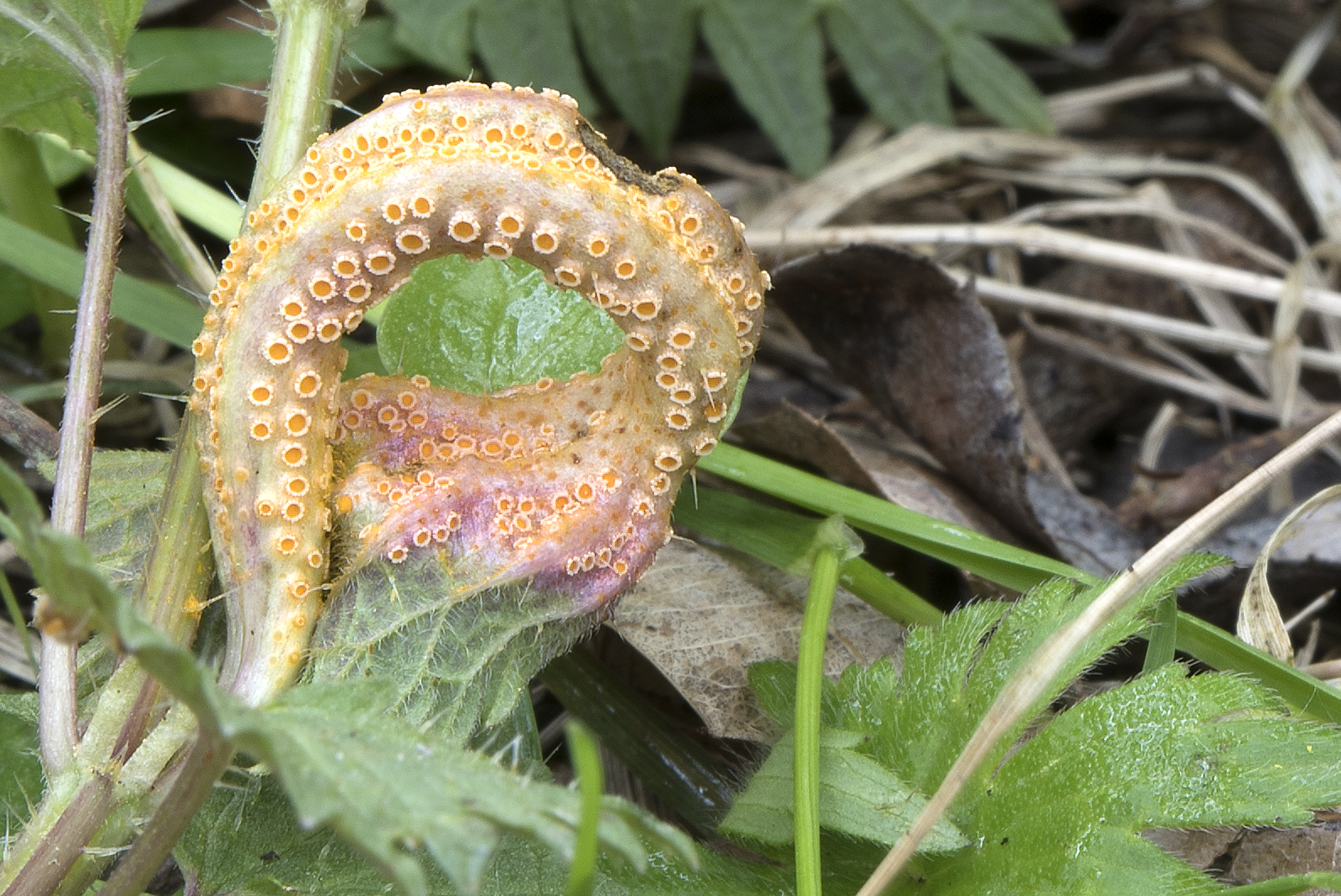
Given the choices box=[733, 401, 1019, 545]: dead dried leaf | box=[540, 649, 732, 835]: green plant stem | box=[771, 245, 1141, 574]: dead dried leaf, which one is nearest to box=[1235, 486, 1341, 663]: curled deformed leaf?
box=[771, 245, 1141, 574]: dead dried leaf

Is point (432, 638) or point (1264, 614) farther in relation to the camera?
point (1264, 614)

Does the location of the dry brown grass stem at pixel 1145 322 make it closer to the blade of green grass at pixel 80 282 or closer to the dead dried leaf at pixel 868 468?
the dead dried leaf at pixel 868 468

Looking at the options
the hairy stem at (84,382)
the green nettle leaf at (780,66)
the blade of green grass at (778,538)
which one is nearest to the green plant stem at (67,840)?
the hairy stem at (84,382)

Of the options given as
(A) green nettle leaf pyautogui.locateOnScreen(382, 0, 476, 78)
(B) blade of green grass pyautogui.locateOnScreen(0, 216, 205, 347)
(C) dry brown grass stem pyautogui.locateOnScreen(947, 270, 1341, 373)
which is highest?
(A) green nettle leaf pyautogui.locateOnScreen(382, 0, 476, 78)

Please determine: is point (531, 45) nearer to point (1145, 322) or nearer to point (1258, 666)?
point (1145, 322)

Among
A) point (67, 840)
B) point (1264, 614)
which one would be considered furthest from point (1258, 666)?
point (67, 840)

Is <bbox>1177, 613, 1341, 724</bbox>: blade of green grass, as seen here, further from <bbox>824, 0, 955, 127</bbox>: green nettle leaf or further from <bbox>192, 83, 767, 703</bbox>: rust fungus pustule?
<bbox>824, 0, 955, 127</bbox>: green nettle leaf
